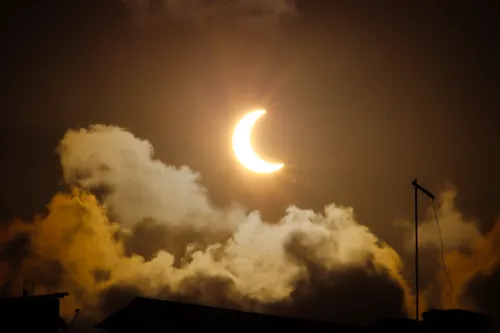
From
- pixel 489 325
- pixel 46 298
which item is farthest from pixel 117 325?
pixel 489 325

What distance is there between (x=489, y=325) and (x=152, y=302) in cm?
2092

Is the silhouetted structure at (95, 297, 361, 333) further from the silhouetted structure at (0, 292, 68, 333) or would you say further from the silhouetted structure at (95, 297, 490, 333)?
the silhouetted structure at (0, 292, 68, 333)

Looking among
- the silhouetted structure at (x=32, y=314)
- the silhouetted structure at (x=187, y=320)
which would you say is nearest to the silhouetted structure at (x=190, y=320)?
the silhouetted structure at (x=187, y=320)

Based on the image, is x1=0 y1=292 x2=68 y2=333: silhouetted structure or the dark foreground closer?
the dark foreground

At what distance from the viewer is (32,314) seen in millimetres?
43688

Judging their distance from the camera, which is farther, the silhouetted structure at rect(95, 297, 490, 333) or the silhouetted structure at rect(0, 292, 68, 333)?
the silhouetted structure at rect(0, 292, 68, 333)

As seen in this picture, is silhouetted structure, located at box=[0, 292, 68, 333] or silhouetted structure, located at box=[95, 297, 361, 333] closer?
silhouetted structure, located at box=[95, 297, 361, 333]

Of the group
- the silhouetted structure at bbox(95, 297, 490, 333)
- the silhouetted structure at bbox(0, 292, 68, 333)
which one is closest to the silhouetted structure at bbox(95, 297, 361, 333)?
the silhouetted structure at bbox(95, 297, 490, 333)

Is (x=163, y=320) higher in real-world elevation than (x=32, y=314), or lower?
lower

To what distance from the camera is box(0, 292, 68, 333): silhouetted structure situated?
42594 millimetres

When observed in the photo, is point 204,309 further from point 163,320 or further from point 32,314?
point 32,314

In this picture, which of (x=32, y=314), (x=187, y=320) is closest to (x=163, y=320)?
(x=187, y=320)

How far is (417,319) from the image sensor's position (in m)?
43.1

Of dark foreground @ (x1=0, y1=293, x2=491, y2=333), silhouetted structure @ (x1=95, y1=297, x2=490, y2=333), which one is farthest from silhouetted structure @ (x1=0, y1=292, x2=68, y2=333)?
silhouetted structure @ (x1=95, y1=297, x2=490, y2=333)
